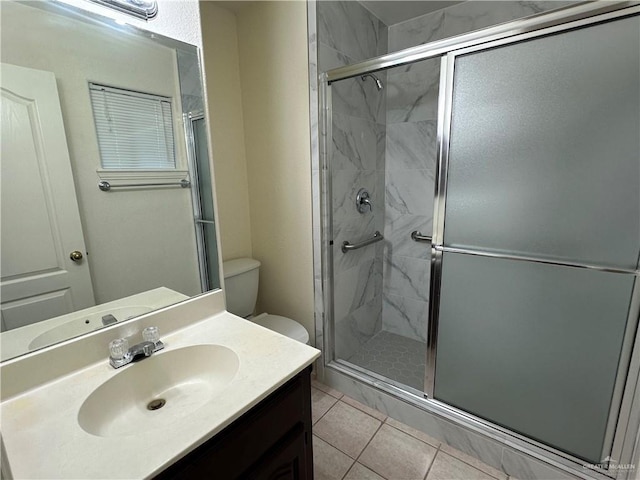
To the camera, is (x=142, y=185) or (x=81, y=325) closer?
(x=81, y=325)

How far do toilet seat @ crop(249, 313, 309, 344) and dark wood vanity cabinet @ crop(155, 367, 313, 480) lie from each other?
0.80m

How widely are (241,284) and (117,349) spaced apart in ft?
3.43

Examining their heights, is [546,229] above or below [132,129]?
below

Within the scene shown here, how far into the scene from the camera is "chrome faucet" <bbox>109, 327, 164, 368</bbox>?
919 millimetres

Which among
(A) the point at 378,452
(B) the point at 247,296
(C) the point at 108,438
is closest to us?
(C) the point at 108,438

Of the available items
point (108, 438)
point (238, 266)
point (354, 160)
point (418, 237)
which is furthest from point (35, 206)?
point (418, 237)

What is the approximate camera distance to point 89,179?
3.07ft

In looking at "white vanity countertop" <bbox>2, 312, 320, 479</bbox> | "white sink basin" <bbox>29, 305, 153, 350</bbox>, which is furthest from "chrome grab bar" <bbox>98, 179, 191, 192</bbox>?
"white vanity countertop" <bbox>2, 312, 320, 479</bbox>

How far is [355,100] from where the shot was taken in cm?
205

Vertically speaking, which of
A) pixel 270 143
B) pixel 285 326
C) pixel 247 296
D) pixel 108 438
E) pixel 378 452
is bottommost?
pixel 378 452

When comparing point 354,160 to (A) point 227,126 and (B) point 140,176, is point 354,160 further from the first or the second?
(B) point 140,176

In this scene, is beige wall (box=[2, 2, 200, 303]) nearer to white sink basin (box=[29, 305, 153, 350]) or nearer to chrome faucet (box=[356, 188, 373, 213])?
white sink basin (box=[29, 305, 153, 350])

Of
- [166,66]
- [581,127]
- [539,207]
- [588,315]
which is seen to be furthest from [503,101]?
[166,66]

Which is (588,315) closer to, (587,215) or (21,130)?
(587,215)
